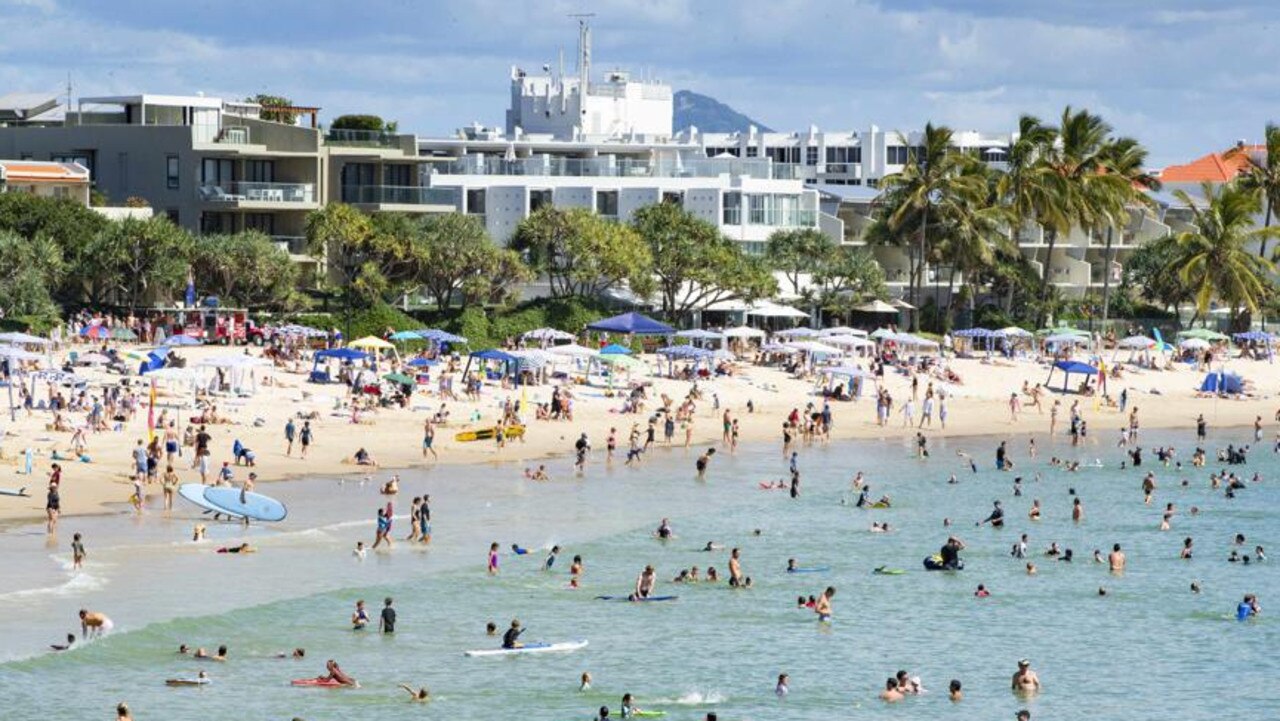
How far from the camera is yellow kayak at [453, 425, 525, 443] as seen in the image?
182 ft

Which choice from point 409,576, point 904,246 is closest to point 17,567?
point 409,576

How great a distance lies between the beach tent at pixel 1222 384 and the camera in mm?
78562

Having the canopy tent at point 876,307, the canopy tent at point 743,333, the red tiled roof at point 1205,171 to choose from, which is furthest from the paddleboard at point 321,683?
the red tiled roof at point 1205,171

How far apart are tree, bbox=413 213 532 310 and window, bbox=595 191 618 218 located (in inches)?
585

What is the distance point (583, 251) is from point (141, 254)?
16.4 m

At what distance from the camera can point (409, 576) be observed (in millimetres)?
38625

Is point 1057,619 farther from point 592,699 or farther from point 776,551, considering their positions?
point 592,699

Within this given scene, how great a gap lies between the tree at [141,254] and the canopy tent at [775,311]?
73.3 feet

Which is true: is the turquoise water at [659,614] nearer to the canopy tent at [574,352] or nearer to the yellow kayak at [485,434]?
the yellow kayak at [485,434]

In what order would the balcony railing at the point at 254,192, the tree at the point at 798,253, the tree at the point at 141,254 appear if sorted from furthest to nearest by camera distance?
the tree at the point at 798,253
the balcony railing at the point at 254,192
the tree at the point at 141,254

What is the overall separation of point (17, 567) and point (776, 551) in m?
15.8

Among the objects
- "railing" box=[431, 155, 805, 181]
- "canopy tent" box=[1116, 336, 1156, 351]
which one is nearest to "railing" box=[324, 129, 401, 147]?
"railing" box=[431, 155, 805, 181]

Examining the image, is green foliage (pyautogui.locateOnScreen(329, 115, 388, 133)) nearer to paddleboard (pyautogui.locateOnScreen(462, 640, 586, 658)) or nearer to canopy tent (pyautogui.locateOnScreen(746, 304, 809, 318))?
canopy tent (pyautogui.locateOnScreen(746, 304, 809, 318))

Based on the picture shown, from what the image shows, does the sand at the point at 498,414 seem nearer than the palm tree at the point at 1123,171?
Yes
